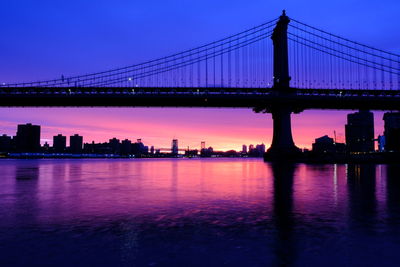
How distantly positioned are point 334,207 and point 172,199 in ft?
17.3

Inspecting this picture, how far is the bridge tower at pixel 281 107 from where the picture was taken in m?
53.4

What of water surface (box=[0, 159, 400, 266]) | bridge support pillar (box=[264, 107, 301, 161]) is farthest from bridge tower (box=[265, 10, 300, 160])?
water surface (box=[0, 159, 400, 266])

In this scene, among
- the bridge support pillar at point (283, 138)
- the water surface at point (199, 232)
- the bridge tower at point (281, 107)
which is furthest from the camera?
the bridge tower at point (281, 107)

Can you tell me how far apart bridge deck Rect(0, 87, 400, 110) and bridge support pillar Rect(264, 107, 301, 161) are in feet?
5.18

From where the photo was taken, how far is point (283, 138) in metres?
53.5

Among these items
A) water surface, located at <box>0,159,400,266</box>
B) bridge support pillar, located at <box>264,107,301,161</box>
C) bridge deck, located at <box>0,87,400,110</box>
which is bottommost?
water surface, located at <box>0,159,400,266</box>

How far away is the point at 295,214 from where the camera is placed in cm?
986

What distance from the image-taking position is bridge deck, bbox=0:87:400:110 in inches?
2154

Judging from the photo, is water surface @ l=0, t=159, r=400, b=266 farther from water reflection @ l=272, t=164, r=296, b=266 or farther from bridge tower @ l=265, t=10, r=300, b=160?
bridge tower @ l=265, t=10, r=300, b=160

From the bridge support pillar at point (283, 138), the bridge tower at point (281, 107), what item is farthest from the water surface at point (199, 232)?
the bridge tower at point (281, 107)

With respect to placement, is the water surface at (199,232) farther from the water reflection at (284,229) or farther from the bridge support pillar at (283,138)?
the bridge support pillar at (283,138)

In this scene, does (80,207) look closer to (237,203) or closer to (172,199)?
(172,199)

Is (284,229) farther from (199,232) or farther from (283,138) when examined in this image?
(283,138)

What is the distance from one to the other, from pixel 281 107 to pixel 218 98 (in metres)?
9.00
